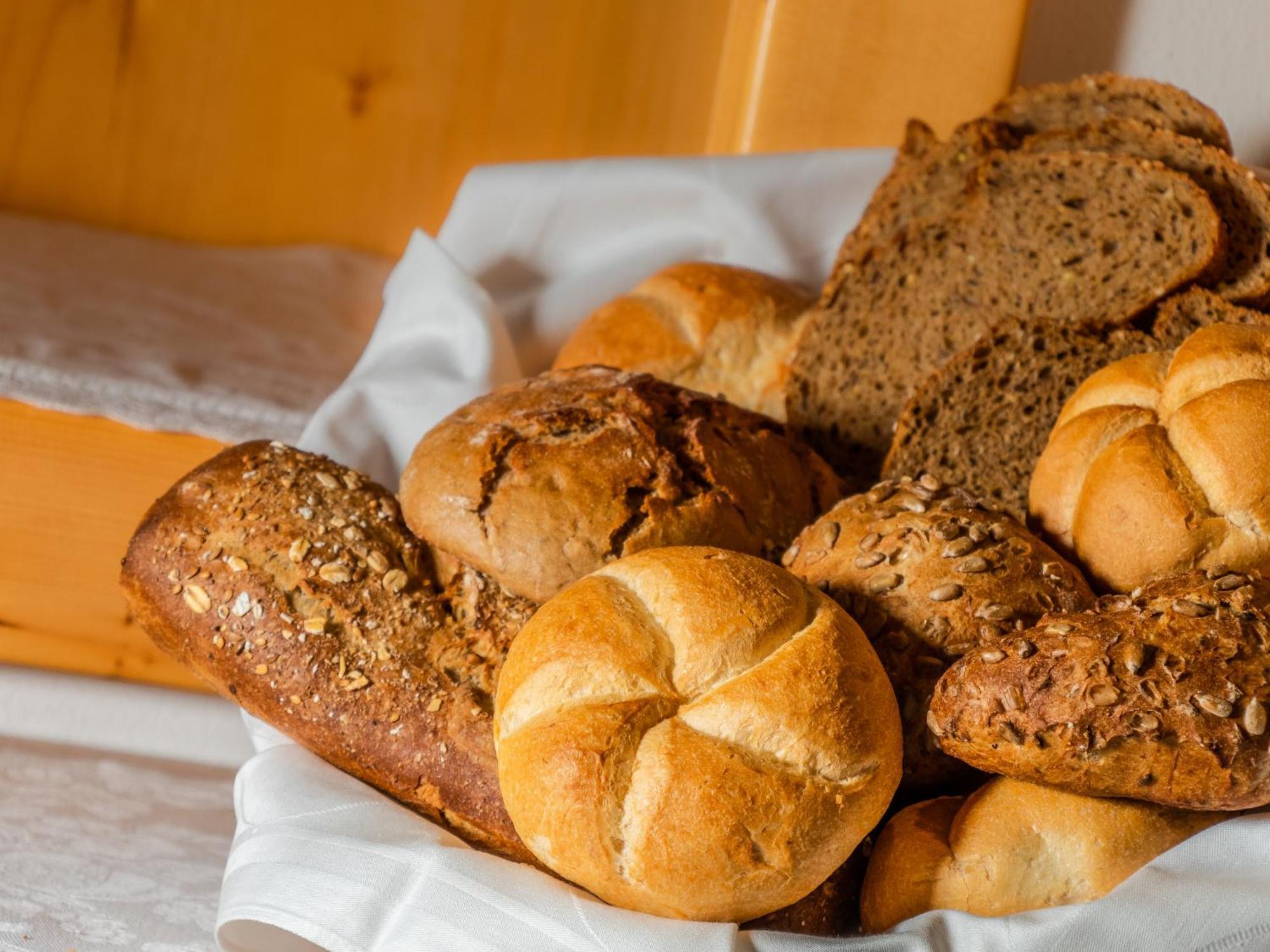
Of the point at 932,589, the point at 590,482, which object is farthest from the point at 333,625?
the point at 932,589

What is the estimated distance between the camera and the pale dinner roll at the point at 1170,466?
3.63 ft

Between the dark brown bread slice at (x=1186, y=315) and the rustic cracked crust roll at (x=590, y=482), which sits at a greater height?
the dark brown bread slice at (x=1186, y=315)

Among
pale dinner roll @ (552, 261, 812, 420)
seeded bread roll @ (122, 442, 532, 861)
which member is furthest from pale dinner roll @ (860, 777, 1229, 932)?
pale dinner roll @ (552, 261, 812, 420)

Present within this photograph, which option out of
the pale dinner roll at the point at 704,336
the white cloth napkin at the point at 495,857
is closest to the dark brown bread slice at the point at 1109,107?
the white cloth napkin at the point at 495,857

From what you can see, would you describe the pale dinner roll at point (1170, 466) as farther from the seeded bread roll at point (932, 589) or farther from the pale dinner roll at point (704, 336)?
the pale dinner roll at point (704, 336)

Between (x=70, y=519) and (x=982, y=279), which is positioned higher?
(x=982, y=279)

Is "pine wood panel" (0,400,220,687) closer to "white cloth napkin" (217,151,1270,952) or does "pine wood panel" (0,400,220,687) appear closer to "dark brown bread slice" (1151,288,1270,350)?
"white cloth napkin" (217,151,1270,952)

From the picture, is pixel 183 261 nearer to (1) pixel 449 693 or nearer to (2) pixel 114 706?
(2) pixel 114 706

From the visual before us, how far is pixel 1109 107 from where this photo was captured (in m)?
1.68

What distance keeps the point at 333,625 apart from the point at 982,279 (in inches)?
36.1

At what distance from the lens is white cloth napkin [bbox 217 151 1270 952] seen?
0.95m

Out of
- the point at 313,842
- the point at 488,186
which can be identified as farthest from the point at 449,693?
the point at 488,186

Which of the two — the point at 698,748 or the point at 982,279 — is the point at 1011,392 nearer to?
the point at 982,279

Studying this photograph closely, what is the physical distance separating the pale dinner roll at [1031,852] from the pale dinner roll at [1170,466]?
24cm
